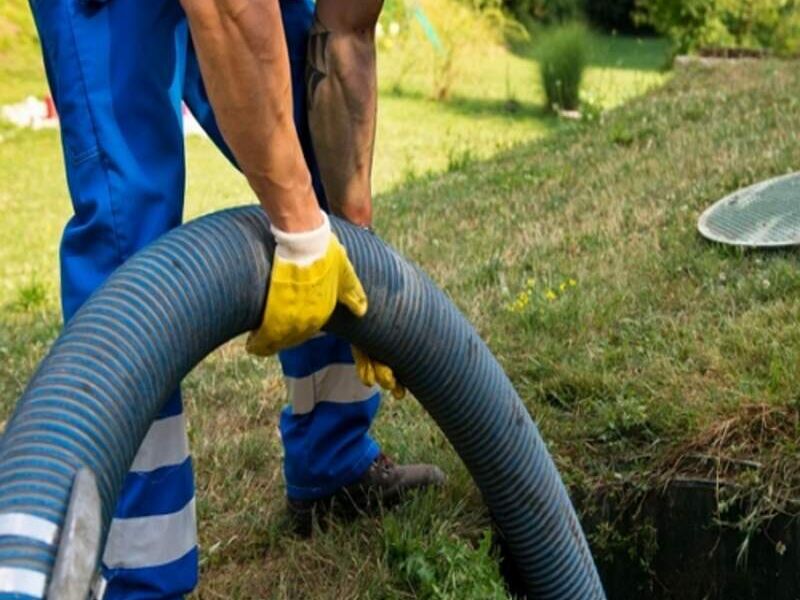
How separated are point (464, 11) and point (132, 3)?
13819 millimetres

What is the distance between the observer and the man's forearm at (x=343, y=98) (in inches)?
103

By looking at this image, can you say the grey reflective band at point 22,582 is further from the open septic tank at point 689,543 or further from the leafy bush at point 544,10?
the leafy bush at point 544,10

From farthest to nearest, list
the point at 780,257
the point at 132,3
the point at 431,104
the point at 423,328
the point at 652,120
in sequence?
the point at 431,104 < the point at 652,120 < the point at 780,257 < the point at 423,328 < the point at 132,3

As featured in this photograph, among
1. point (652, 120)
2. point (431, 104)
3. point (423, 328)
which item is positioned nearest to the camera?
point (423, 328)

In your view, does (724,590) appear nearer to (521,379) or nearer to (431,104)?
(521,379)

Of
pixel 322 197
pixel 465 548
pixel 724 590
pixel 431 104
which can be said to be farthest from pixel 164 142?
pixel 431 104

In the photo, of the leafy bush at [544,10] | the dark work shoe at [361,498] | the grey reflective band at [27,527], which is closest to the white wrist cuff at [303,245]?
the grey reflective band at [27,527]

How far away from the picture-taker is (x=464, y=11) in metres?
15.7

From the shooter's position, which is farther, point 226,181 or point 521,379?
point 226,181

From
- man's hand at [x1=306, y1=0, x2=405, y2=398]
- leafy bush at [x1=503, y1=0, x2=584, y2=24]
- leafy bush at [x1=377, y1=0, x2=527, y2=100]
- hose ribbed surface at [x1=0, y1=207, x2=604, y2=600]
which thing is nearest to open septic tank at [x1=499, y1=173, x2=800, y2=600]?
hose ribbed surface at [x1=0, y1=207, x2=604, y2=600]

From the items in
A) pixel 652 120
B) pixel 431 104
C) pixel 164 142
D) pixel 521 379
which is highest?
pixel 164 142

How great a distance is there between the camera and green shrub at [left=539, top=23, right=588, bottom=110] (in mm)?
13203

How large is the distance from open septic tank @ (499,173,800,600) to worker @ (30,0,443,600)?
761 mm

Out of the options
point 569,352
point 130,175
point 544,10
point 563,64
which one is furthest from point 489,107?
point 130,175
